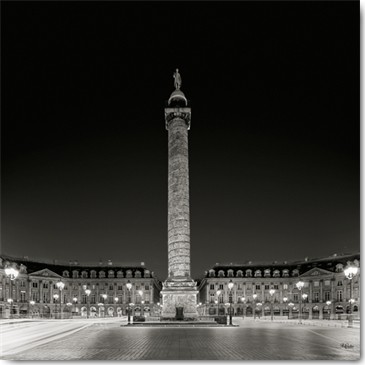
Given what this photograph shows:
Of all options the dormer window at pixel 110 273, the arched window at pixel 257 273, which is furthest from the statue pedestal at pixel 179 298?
the arched window at pixel 257 273

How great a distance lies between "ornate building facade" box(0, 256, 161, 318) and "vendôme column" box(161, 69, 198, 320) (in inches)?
2175

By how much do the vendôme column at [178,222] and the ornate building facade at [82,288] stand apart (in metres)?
55.2

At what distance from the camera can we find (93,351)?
18234 millimetres

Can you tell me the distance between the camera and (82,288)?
110 metres

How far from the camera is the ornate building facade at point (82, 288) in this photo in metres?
99.2

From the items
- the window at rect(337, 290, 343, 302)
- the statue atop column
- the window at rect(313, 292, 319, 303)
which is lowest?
the window at rect(313, 292, 319, 303)

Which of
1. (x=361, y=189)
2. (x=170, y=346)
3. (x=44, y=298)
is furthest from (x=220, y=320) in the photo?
(x=44, y=298)

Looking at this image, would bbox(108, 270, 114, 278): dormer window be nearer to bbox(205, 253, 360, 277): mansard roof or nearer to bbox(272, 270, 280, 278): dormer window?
bbox(205, 253, 360, 277): mansard roof

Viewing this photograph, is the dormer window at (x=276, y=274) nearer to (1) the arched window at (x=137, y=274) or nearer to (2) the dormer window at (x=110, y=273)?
(1) the arched window at (x=137, y=274)

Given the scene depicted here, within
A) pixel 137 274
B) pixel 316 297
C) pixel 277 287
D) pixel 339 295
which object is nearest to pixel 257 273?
pixel 277 287

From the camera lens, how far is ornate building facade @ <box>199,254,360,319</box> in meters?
97.4

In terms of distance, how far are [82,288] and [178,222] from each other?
6988cm

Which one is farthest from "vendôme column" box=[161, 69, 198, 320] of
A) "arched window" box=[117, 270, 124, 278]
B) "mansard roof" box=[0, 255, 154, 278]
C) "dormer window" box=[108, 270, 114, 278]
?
"dormer window" box=[108, 270, 114, 278]

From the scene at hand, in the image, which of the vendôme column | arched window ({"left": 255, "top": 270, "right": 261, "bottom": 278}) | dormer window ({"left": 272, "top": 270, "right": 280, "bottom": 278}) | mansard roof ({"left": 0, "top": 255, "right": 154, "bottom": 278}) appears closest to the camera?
the vendôme column
